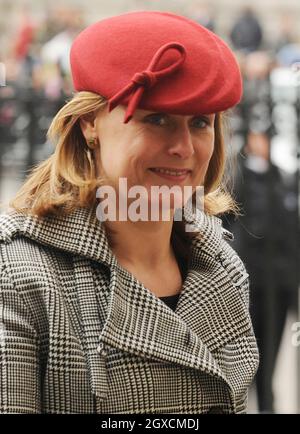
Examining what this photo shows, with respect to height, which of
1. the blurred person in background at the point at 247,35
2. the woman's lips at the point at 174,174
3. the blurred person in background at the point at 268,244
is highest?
the blurred person in background at the point at 247,35

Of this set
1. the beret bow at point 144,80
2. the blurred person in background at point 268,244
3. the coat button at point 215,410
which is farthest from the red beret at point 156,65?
the blurred person in background at point 268,244

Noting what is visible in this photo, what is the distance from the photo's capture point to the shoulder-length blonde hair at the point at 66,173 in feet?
7.45

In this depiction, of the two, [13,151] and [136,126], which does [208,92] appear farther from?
[13,151]

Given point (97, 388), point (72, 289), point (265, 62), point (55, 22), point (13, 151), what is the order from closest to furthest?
point (97, 388) → point (72, 289) → point (13, 151) → point (265, 62) → point (55, 22)

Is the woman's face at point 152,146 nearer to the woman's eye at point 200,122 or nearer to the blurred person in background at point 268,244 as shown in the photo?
the woman's eye at point 200,122

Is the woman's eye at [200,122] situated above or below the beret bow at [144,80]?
below

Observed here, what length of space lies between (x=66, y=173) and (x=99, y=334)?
1.23 feet

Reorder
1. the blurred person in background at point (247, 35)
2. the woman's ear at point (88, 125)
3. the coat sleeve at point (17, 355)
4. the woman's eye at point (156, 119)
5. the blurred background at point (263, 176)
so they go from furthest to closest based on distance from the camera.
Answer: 1. the blurred person in background at point (247, 35)
2. the blurred background at point (263, 176)
3. the woman's ear at point (88, 125)
4. the woman's eye at point (156, 119)
5. the coat sleeve at point (17, 355)

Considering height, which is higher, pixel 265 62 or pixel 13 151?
pixel 265 62

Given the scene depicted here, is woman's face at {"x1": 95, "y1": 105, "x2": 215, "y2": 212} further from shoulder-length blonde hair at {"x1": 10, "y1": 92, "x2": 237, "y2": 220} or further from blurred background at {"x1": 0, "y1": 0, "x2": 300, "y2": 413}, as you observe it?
blurred background at {"x1": 0, "y1": 0, "x2": 300, "y2": 413}

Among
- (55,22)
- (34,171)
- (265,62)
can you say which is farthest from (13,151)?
(55,22)

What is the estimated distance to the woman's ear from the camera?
7.54 feet

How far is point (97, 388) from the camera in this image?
209 centimetres

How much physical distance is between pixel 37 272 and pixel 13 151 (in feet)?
15.5
